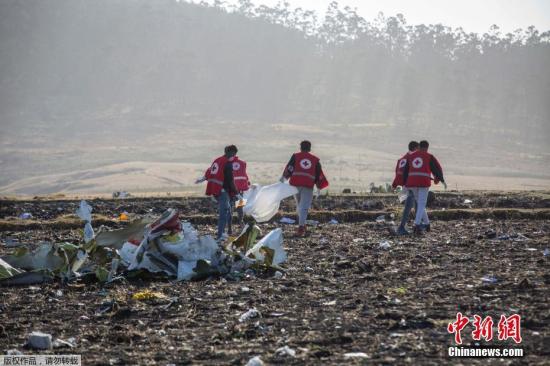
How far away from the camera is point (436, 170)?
15055 millimetres

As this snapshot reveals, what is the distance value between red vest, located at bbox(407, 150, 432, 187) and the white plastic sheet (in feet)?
7.50

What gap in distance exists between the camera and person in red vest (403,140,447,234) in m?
15.0

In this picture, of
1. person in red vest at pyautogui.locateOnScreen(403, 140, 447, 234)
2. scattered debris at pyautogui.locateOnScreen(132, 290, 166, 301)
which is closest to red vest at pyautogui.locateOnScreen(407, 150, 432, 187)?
person in red vest at pyautogui.locateOnScreen(403, 140, 447, 234)

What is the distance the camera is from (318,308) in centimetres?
795

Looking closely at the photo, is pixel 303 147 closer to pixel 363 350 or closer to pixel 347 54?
pixel 363 350

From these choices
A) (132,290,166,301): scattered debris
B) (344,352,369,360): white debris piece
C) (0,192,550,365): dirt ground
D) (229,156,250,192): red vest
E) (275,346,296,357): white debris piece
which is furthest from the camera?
(229,156,250,192): red vest

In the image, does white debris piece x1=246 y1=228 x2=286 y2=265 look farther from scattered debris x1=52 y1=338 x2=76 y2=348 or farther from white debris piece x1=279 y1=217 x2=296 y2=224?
white debris piece x1=279 y1=217 x2=296 y2=224

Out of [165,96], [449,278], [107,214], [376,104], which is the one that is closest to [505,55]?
[376,104]

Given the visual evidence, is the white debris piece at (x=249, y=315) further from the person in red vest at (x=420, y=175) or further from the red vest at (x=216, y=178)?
the person in red vest at (x=420, y=175)

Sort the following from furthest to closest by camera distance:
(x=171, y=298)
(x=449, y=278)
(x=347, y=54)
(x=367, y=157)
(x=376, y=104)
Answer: (x=347, y=54) < (x=376, y=104) < (x=367, y=157) < (x=449, y=278) < (x=171, y=298)

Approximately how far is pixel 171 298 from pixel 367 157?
2945 inches

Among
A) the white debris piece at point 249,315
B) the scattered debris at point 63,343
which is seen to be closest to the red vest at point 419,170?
the white debris piece at point 249,315

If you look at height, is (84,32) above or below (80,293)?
above

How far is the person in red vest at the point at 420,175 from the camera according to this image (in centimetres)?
1496
